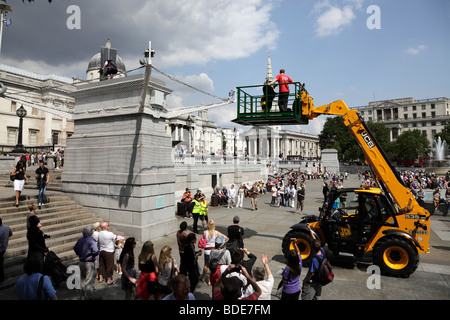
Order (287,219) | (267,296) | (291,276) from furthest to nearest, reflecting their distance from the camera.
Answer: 1. (287,219)
2. (291,276)
3. (267,296)

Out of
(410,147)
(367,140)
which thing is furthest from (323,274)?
(410,147)

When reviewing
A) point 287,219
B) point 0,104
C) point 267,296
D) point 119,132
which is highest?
point 0,104

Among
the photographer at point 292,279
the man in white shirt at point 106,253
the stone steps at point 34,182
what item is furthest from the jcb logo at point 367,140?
the stone steps at point 34,182

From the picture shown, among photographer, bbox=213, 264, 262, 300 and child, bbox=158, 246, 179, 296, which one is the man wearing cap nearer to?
child, bbox=158, 246, 179, 296

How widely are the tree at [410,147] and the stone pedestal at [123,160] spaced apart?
8112cm

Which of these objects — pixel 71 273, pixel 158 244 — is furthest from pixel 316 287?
pixel 158 244

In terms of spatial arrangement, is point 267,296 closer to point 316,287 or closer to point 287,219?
point 316,287

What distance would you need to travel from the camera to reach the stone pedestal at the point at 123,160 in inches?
398

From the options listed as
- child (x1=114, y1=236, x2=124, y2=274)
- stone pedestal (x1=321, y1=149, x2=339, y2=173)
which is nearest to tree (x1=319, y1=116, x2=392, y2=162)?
stone pedestal (x1=321, y1=149, x2=339, y2=173)

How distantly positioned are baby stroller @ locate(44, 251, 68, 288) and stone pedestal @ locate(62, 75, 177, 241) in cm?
361

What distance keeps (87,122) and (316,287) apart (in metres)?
10.8

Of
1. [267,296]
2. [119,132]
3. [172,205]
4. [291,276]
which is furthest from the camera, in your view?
[172,205]

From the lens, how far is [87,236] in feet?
19.4

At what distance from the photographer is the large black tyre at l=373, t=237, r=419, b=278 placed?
710 cm
